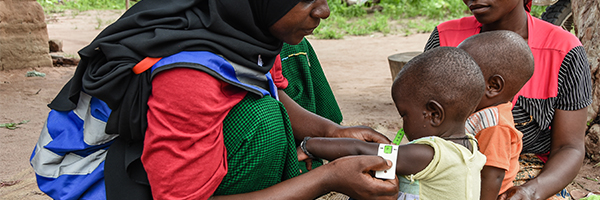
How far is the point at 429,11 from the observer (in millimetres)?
10625

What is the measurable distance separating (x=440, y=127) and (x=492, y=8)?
0.66 metres

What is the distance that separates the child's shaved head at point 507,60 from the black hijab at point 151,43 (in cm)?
81

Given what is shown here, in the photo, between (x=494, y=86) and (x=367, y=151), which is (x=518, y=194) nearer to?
(x=494, y=86)

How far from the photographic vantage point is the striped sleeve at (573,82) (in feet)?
6.48

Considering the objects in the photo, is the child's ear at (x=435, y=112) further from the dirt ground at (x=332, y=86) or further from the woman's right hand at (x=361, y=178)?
the dirt ground at (x=332, y=86)

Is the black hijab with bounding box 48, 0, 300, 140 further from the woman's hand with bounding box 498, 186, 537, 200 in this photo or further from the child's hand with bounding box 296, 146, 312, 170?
the woman's hand with bounding box 498, 186, 537, 200

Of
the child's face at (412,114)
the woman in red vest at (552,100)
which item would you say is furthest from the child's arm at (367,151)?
the woman in red vest at (552,100)

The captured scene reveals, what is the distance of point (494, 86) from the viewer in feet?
5.90

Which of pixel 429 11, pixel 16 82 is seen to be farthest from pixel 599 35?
pixel 429 11

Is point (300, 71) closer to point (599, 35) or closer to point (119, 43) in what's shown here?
point (119, 43)

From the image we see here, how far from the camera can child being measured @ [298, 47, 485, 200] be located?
161 centimetres

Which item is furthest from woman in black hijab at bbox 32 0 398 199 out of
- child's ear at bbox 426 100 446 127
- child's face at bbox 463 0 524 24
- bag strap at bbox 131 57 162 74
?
child's face at bbox 463 0 524 24

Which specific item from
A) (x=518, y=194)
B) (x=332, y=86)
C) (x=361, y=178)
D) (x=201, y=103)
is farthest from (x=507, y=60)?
(x=332, y=86)

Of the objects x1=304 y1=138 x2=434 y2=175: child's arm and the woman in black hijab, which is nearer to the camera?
the woman in black hijab
